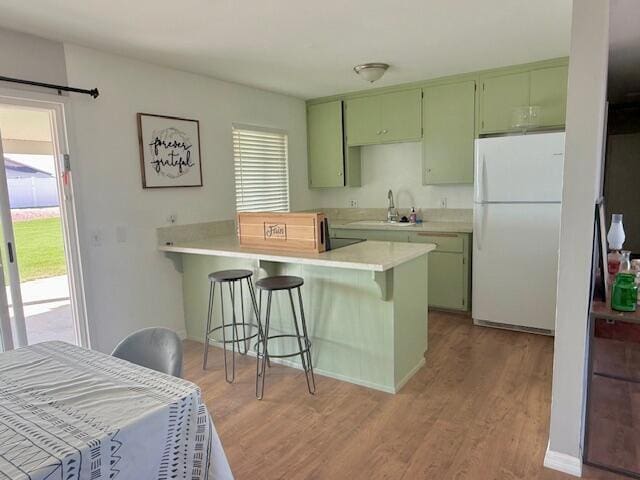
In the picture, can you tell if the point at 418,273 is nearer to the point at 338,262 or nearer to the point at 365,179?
the point at 338,262

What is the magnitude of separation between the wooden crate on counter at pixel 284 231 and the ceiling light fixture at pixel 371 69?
1.55 m

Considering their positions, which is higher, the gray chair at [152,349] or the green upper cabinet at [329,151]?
the green upper cabinet at [329,151]

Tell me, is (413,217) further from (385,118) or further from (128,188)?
(128,188)

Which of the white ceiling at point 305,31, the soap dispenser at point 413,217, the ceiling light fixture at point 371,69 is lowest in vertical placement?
the soap dispenser at point 413,217

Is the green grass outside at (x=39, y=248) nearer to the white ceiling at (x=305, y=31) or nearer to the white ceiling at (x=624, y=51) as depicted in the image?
the white ceiling at (x=305, y=31)

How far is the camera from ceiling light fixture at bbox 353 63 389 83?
361 centimetres

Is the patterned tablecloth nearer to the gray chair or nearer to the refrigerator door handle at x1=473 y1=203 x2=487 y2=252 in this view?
the gray chair

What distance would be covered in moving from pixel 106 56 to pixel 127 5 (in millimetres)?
956

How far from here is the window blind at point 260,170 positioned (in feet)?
14.3

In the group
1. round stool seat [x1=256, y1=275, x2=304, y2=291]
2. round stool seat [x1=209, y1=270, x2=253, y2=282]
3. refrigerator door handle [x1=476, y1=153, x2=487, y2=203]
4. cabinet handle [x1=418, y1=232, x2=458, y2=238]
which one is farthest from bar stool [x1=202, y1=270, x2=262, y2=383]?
refrigerator door handle [x1=476, y1=153, x2=487, y2=203]

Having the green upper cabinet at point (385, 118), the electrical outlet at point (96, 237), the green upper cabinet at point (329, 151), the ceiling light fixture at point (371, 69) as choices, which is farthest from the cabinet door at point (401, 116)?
the electrical outlet at point (96, 237)

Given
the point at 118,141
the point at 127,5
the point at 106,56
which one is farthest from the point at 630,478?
the point at 106,56

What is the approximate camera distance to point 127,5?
236 cm

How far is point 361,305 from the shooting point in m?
2.79
